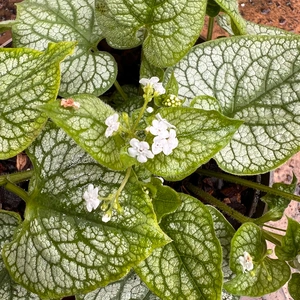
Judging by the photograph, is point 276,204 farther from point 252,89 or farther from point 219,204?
point 252,89

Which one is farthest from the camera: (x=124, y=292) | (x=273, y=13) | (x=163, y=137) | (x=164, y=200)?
(x=273, y=13)

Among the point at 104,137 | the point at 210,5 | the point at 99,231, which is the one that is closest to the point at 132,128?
the point at 104,137

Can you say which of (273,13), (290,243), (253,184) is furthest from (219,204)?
(273,13)

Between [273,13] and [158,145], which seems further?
[273,13]

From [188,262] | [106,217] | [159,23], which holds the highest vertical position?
[159,23]

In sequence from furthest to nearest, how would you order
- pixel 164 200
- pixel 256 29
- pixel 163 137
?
pixel 256 29
pixel 164 200
pixel 163 137

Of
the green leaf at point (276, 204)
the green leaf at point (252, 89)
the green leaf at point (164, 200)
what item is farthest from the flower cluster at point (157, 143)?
the green leaf at point (276, 204)

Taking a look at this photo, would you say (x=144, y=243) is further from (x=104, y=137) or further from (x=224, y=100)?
(x=224, y=100)
